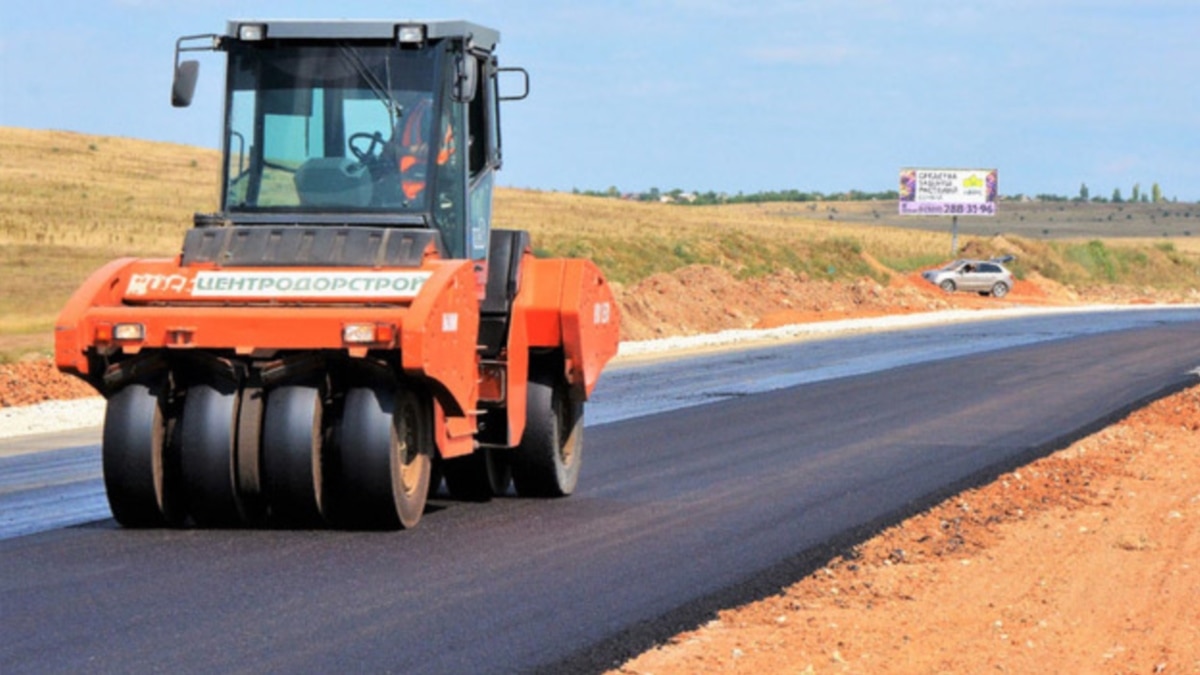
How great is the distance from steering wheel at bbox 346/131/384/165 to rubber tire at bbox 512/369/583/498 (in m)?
2.32

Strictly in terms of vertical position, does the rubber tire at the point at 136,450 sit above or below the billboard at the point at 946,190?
below

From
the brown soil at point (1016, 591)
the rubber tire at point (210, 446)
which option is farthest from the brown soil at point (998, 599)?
the rubber tire at point (210, 446)

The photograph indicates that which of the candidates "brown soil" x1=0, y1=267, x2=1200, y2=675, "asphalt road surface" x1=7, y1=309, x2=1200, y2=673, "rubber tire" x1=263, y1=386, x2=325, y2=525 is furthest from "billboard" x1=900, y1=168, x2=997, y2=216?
"rubber tire" x1=263, y1=386, x2=325, y2=525

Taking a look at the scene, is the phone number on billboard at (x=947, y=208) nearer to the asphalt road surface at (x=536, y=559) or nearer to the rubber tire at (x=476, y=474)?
the asphalt road surface at (x=536, y=559)

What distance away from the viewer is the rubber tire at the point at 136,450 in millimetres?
11969

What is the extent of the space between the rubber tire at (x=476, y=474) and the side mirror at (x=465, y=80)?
3005 mm

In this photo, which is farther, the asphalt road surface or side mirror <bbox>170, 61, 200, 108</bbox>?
side mirror <bbox>170, 61, 200, 108</bbox>

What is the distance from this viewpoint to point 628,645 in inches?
352

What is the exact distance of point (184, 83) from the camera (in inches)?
484

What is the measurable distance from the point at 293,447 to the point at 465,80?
8.65 feet

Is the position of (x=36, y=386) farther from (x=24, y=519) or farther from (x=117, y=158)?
(x=117, y=158)

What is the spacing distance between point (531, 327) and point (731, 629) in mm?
5120

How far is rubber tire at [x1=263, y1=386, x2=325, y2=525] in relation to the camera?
11.8m

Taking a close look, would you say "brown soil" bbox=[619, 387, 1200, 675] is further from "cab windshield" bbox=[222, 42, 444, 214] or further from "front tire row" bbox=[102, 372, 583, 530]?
"cab windshield" bbox=[222, 42, 444, 214]
